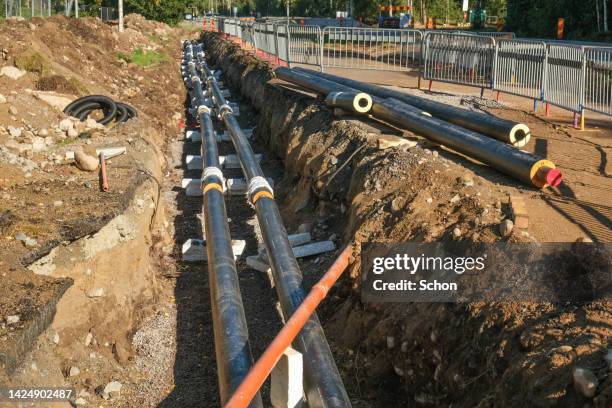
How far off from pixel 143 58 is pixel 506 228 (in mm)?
24736

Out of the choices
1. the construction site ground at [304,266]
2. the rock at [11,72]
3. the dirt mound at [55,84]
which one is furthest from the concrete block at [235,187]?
the rock at [11,72]

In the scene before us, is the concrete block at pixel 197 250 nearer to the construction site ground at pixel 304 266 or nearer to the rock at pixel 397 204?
the construction site ground at pixel 304 266

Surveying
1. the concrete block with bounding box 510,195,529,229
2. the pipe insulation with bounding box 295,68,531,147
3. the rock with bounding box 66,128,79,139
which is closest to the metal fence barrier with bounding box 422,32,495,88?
the pipe insulation with bounding box 295,68,531,147

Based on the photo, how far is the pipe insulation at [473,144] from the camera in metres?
7.62

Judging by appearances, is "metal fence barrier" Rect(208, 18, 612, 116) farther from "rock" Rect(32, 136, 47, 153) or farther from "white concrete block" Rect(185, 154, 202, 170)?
"rock" Rect(32, 136, 47, 153)

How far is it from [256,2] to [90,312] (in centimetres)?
11033

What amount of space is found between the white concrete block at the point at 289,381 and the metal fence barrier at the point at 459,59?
446 inches

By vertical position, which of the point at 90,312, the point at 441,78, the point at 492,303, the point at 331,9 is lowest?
the point at 90,312

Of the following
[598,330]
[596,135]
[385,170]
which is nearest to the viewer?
[598,330]

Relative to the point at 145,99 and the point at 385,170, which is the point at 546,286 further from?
the point at 145,99

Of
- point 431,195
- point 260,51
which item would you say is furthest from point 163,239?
point 260,51

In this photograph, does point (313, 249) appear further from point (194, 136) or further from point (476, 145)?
point (194, 136)

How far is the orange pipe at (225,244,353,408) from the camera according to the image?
4906 millimetres

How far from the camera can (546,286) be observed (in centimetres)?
545
